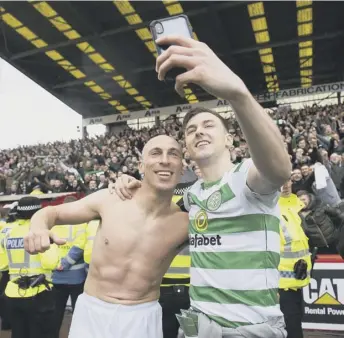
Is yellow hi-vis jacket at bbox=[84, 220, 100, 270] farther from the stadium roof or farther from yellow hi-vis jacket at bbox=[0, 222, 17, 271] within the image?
the stadium roof

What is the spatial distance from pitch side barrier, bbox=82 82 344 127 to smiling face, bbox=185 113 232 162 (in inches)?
607

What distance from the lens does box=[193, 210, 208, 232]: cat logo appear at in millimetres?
1731

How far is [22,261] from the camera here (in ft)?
13.2

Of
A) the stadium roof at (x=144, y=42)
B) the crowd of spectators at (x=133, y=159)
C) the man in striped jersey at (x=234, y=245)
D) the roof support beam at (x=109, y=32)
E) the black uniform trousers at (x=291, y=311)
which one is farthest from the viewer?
the stadium roof at (x=144, y=42)

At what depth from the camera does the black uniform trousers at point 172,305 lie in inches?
132

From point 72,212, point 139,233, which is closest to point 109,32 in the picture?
point 72,212

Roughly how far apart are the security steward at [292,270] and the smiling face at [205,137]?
2288mm

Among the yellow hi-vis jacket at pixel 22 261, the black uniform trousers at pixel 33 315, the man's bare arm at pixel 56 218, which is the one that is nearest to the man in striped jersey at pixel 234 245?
the man's bare arm at pixel 56 218

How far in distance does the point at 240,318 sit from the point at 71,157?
49.8 ft

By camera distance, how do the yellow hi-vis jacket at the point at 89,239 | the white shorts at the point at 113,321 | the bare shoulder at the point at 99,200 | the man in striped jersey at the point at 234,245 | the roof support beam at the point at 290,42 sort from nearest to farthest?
the man in striped jersey at the point at 234,245
the white shorts at the point at 113,321
the bare shoulder at the point at 99,200
the yellow hi-vis jacket at the point at 89,239
the roof support beam at the point at 290,42

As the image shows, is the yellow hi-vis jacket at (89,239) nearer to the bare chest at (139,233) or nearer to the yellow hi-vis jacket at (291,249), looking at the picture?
the yellow hi-vis jacket at (291,249)

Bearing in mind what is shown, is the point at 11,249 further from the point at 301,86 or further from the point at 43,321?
the point at 301,86

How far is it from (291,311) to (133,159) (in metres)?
8.59

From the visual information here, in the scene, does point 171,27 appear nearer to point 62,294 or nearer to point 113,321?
point 113,321
